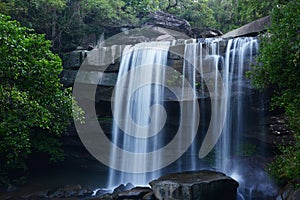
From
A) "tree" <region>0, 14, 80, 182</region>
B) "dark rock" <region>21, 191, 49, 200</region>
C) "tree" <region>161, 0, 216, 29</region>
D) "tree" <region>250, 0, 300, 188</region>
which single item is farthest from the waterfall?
"tree" <region>161, 0, 216, 29</region>

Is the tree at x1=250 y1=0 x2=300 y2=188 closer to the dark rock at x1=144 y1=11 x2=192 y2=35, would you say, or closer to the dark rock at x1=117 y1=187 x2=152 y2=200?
the dark rock at x1=117 y1=187 x2=152 y2=200

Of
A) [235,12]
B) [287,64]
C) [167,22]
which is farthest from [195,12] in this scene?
[287,64]

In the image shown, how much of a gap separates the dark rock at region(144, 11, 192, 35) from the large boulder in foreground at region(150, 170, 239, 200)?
10.7m

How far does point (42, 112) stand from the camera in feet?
23.0

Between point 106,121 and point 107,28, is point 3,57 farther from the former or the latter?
point 107,28

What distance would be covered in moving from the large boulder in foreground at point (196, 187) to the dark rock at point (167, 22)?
35.2 ft

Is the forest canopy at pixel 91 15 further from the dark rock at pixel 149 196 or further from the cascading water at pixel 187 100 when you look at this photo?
the dark rock at pixel 149 196

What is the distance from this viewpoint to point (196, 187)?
8.77 m

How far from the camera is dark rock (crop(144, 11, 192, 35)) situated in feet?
58.7

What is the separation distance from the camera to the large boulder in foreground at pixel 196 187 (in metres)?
8.73

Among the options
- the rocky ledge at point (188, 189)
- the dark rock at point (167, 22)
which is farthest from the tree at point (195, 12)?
the rocky ledge at point (188, 189)

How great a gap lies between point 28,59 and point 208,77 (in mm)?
7294

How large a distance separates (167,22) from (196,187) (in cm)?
1207

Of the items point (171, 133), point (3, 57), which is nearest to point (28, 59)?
point (3, 57)
